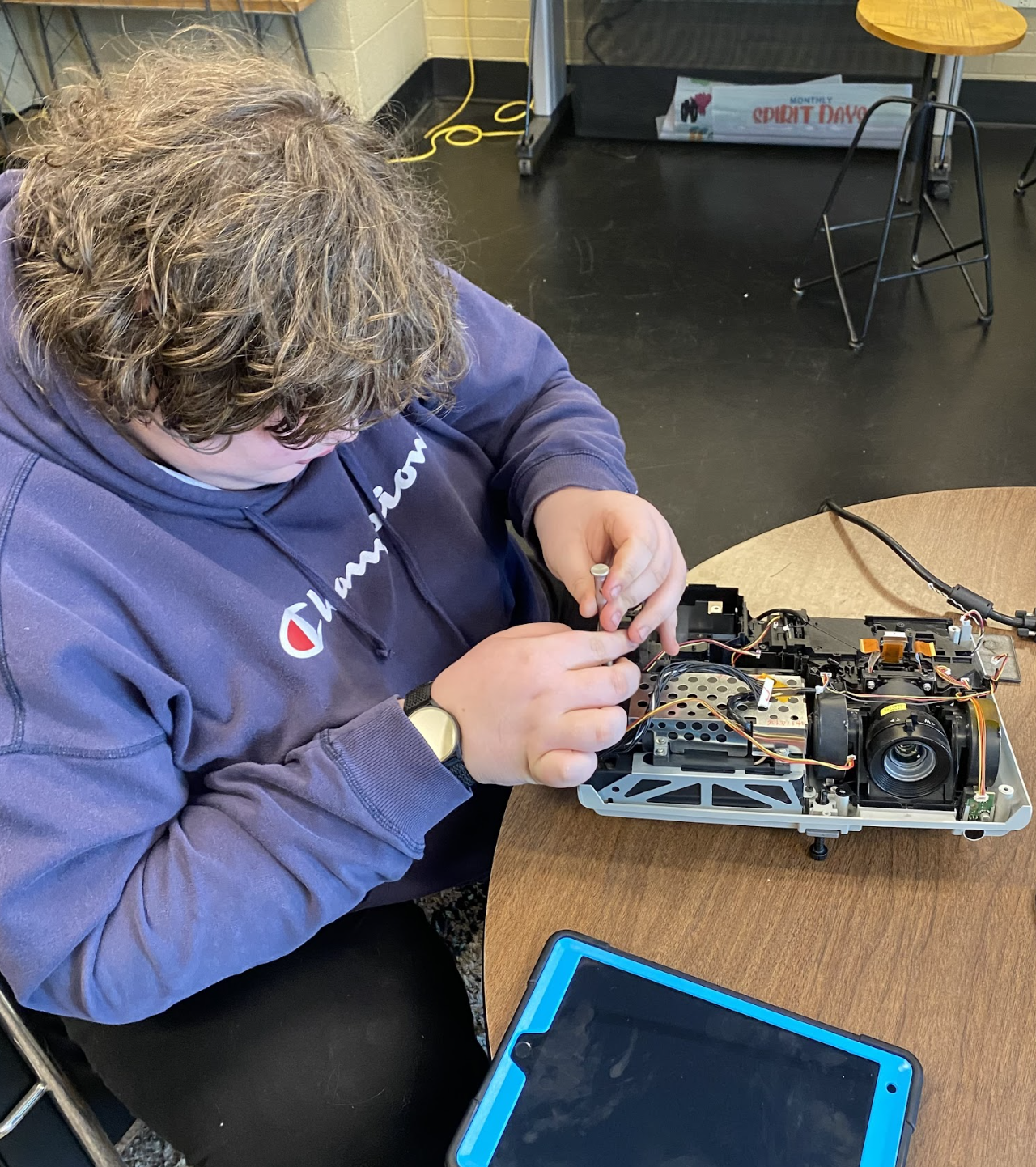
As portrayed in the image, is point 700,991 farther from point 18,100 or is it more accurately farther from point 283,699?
point 18,100

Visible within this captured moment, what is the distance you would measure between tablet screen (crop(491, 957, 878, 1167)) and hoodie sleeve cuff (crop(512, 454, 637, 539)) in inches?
18.0

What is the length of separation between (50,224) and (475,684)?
40 centimetres

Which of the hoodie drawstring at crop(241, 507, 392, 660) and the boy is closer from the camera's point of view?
the boy

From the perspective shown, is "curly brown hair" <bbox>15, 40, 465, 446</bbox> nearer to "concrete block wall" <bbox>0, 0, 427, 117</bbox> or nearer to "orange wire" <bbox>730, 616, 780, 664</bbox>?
"orange wire" <bbox>730, 616, 780, 664</bbox>

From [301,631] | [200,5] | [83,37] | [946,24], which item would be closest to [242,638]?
[301,631]

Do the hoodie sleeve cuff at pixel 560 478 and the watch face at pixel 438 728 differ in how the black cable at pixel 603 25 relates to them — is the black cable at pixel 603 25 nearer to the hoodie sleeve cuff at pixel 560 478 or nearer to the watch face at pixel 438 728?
the hoodie sleeve cuff at pixel 560 478

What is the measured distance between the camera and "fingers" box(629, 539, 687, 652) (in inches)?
30.4

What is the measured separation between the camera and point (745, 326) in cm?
269

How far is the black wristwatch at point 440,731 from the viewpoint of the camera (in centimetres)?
71

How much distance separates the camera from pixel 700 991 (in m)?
0.66

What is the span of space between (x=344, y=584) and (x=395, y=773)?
0.22m

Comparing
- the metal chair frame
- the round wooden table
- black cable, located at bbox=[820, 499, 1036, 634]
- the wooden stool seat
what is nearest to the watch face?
the round wooden table

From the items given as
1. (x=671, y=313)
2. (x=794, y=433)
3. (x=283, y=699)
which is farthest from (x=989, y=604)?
(x=671, y=313)

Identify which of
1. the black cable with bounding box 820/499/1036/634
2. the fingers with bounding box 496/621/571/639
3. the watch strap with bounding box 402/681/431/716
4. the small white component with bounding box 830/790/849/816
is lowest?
the black cable with bounding box 820/499/1036/634
